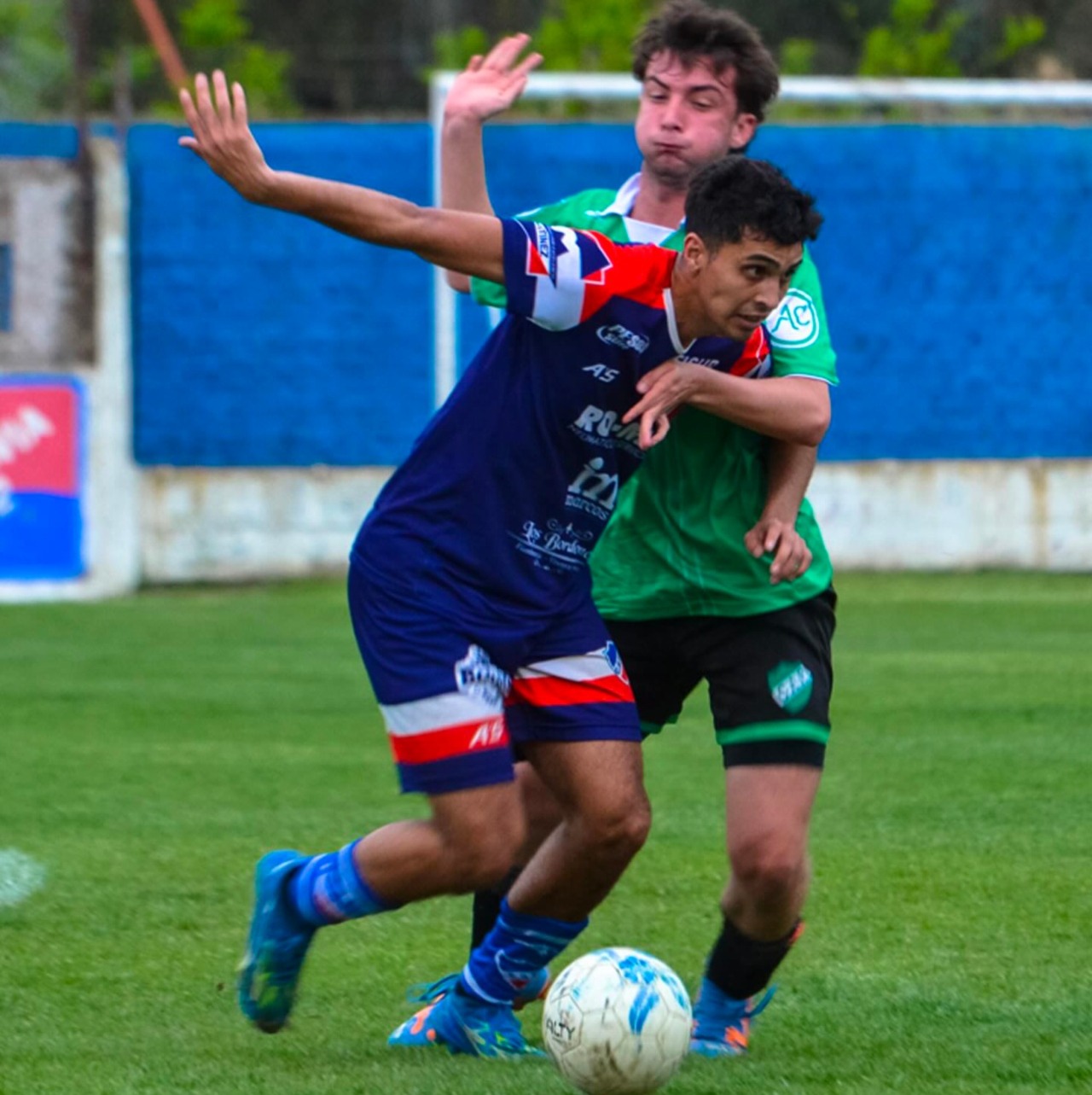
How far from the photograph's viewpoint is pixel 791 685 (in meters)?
4.73

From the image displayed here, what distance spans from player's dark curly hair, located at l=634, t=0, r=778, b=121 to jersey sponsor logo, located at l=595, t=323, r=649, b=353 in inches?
38.4

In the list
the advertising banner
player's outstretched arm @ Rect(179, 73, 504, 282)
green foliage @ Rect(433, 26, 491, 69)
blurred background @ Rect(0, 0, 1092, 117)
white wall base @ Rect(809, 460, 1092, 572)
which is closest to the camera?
player's outstretched arm @ Rect(179, 73, 504, 282)

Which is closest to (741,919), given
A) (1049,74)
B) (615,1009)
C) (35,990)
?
(615,1009)

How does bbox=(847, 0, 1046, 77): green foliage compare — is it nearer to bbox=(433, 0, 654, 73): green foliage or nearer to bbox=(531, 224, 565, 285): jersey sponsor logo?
bbox=(433, 0, 654, 73): green foliage

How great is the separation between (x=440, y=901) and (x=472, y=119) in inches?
100

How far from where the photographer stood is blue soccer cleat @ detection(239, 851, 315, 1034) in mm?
4500

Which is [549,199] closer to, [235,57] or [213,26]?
[235,57]

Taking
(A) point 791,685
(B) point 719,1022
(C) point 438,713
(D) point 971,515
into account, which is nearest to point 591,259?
(C) point 438,713

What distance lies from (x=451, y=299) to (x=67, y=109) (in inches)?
229

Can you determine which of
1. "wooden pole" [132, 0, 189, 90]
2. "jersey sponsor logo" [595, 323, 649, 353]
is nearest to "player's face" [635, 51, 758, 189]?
"jersey sponsor logo" [595, 323, 649, 353]

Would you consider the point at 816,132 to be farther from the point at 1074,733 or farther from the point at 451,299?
the point at 1074,733

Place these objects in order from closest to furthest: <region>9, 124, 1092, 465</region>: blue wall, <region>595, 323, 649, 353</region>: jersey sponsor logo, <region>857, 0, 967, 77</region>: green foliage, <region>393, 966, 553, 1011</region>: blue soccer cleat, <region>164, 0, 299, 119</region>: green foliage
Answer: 1. <region>595, 323, 649, 353</region>: jersey sponsor logo
2. <region>393, 966, 553, 1011</region>: blue soccer cleat
3. <region>9, 124, 1092, 465</region>: blue wall
4. <region>164, 0, 299, 119</region>: green foliage
5. <region>857, 0, 967, 77</region>: green foliage

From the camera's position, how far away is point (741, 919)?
4699 mm

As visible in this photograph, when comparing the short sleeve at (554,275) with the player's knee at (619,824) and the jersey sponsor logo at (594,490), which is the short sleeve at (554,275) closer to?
the jersey sponsor logo at (594,490)
